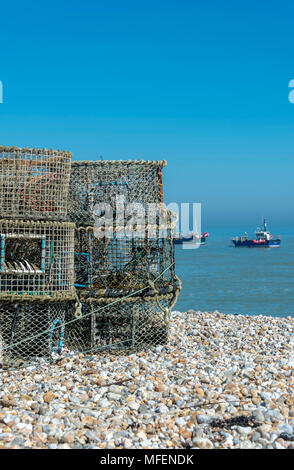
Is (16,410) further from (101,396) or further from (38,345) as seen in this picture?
(38,345)

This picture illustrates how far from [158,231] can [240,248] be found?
67.4 m

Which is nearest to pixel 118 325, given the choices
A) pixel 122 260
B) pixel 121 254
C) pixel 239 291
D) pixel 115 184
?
pixel 122 260

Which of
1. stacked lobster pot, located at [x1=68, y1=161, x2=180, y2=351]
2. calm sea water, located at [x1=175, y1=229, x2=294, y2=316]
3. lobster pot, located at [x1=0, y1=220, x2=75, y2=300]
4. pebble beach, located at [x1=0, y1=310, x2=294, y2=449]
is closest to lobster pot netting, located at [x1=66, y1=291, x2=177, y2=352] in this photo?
stacked lobster pot, located at [x1=68, y1=161, x2=180, y2=351]

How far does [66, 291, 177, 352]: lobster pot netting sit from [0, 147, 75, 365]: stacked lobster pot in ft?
1.82

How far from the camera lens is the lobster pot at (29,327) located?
27.1ft

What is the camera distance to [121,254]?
9086mm

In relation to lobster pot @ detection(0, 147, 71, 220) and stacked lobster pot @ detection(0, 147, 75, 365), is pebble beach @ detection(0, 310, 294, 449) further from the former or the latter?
lobster pot @ detection(0, 147, 71, 220)

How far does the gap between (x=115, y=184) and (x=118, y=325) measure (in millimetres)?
2453

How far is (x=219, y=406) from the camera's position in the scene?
6656 millimetres

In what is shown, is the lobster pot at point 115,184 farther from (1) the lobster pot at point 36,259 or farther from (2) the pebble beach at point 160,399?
(2) the pebble beach at point 160,399

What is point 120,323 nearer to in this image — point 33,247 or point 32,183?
point 33,247

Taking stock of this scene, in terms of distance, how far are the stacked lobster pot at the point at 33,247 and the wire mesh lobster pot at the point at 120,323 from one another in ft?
1.75

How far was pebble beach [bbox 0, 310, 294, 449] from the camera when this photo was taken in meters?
5.84
